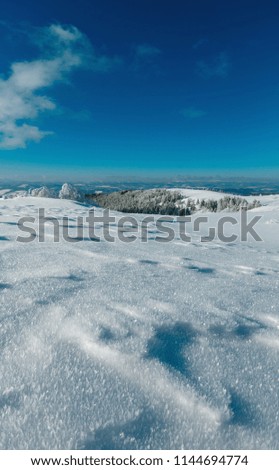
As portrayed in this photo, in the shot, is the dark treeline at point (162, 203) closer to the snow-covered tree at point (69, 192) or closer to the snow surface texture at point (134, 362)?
the snow-covered tree at point (69, 192)

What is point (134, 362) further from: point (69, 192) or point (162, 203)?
point (162, 203)

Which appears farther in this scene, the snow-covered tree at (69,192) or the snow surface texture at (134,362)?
the snow-covered tree at (69,192)

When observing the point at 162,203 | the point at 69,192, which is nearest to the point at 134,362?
the point at 69,192

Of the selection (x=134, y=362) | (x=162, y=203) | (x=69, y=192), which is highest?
(x=69, y=192)

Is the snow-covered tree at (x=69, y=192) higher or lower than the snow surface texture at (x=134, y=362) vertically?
higher

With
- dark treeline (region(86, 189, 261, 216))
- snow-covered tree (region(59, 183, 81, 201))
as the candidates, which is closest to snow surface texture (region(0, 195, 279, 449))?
snow-covered tree (region(59, 183, 81, 201))

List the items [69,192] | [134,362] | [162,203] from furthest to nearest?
1. [162,203]
2. [69,192]
3. [134,362]

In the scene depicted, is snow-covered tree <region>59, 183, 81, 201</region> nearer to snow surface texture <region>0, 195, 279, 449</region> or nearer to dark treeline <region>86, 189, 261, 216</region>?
dark treeline <region>86, 189, 261, 216</region>

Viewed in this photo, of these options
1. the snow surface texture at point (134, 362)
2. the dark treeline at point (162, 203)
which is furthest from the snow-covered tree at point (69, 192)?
the snow surface texture at point (134, 362)
